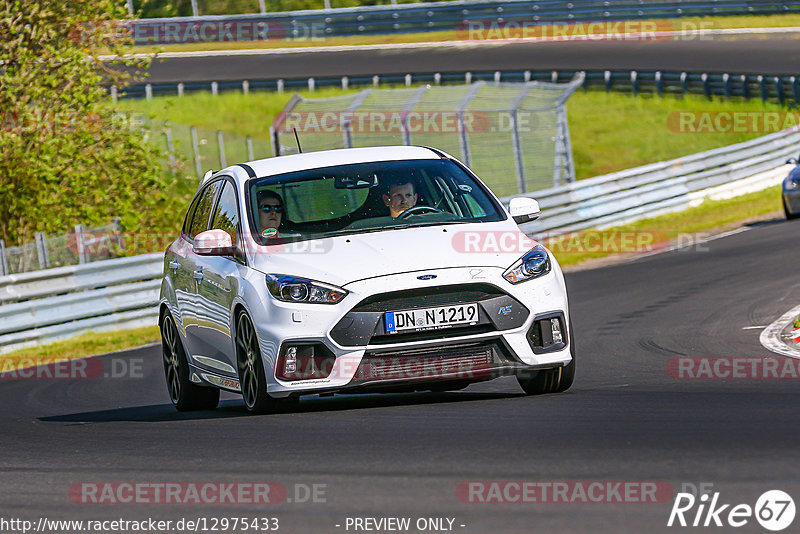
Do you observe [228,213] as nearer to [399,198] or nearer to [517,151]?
[399,198]

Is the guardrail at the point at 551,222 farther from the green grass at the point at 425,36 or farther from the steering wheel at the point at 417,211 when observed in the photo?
the green grass at the point at 425,36

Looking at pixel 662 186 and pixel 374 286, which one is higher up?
pixel 374 286

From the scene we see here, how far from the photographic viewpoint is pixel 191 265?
33.1 feet

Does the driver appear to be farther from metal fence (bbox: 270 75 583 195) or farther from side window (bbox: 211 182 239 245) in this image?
metal fence (bbox: 270 75 583 195)

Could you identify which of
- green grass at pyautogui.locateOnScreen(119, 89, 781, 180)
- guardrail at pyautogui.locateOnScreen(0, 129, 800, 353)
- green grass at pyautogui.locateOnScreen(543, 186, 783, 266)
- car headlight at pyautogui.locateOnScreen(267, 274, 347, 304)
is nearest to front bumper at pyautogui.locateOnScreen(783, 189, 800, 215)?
green grass at pyautogui.locateOnScreen(543, 186, 783, 266)

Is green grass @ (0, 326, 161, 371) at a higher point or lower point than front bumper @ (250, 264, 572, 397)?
lower

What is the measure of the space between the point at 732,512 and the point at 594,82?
39699 millimetres

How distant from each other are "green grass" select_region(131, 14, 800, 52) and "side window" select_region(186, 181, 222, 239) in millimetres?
37066

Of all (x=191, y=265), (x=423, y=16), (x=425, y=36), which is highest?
(x=191, y=265)

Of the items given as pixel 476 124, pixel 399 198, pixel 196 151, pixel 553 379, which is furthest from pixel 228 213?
pixel 196 151

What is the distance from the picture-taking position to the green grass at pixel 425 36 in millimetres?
49719

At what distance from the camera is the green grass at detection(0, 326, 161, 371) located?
56.7 feet

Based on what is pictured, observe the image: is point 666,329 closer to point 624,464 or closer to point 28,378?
point 28,378

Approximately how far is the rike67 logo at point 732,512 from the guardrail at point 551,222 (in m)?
14.0
